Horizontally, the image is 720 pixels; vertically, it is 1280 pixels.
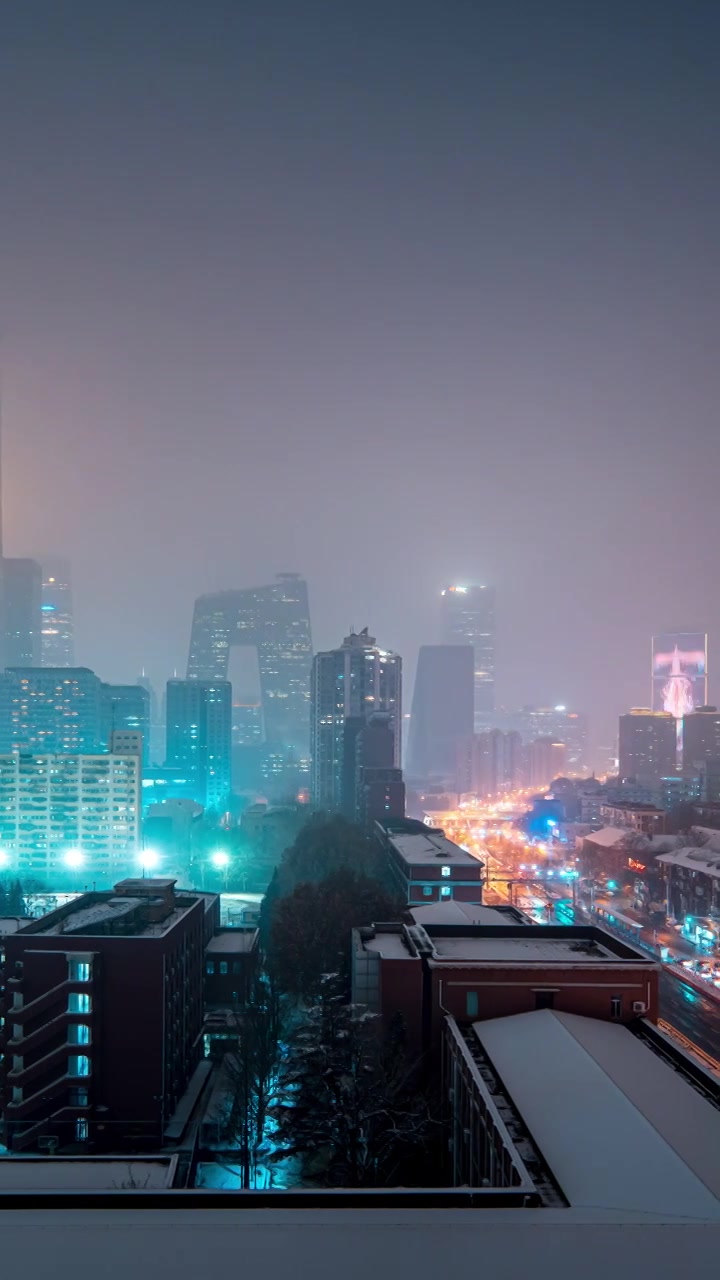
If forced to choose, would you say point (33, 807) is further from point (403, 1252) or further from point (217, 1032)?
point (403, 1252)

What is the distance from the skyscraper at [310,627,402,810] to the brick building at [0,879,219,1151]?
55.4 m

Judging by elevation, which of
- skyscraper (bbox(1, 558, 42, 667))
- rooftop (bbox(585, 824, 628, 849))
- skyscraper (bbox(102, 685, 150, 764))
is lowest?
rooftop (bbox(585, 824, 628, 849))

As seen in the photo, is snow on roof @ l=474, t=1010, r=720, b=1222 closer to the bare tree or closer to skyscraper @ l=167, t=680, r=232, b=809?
the bare tree

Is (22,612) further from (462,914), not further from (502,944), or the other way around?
(502,944)

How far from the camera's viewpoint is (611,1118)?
10.4 m

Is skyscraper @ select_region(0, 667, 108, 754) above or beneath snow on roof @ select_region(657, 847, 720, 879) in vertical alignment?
above

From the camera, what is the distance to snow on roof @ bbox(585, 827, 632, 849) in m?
49.6

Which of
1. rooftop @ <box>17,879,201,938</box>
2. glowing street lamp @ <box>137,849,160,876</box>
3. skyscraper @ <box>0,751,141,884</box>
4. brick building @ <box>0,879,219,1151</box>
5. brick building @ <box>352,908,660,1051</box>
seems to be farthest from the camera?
skyscraper @ <box>0,751,141,884</box>

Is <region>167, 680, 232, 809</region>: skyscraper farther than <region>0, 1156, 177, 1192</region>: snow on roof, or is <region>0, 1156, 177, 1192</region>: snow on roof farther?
<region>167, 680, 232, 809</region>: skyscraper

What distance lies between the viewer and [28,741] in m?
84.8

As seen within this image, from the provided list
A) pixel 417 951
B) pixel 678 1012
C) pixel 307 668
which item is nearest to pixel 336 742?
pixel 678 1012

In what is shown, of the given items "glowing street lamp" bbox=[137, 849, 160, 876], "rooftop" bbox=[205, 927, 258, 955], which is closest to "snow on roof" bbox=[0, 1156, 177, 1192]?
"rooftop" bbox=[205, 927, 258, 955]

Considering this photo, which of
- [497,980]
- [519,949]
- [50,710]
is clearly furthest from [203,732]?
[497,980]

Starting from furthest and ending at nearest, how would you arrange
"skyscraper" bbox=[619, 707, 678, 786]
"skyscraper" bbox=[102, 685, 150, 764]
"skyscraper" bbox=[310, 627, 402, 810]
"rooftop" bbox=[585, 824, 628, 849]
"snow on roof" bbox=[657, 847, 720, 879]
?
"skyscraper" bbox=[619, 707, 678, 786] → "skyscraper" bbox=[102, 685, 150, 764] → "skyscraper" bbox=[310, 627, 402, 810] → "rooftop" bbox=[585, 824, 628, 849] → "snow on roof" bbox=[657, 847, 720, 879]
